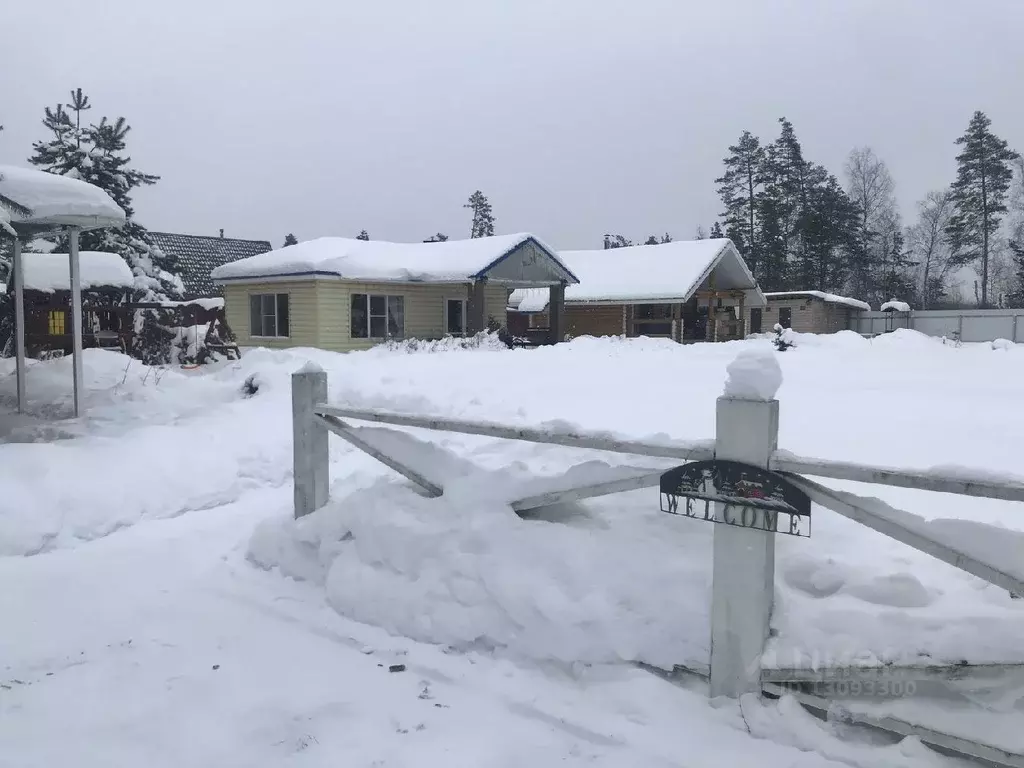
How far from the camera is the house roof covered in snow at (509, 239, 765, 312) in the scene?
29.2 m

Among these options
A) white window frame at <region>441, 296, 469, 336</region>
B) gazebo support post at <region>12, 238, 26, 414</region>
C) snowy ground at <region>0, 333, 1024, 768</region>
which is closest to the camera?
snowy ground at <region>0, 333, 1024, 768</region>

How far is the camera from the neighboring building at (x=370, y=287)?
21.2 meters

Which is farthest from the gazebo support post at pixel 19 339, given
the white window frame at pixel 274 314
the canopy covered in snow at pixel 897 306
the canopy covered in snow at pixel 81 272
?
the canopy covered in snow at pixel 897 306

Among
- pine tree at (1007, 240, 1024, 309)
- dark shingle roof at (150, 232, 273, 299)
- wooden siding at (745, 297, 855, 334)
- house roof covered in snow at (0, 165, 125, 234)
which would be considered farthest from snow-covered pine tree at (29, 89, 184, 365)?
pine tree at (1007, 240, 1024, 309)

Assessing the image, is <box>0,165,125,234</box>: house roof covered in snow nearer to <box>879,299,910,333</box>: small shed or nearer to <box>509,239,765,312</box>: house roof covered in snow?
<box>509,239,765,312</box>: house roof covered in snow

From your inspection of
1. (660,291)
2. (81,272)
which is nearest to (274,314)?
(81,272)

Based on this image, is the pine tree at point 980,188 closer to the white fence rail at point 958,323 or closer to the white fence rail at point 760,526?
the white fence rail at point 958,323

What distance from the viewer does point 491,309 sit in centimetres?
2547

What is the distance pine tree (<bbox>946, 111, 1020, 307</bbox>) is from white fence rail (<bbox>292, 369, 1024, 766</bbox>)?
2222 inches

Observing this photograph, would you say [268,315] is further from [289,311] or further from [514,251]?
[514,251]

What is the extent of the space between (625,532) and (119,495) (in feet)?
16.0

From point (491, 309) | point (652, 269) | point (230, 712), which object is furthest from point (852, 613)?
point (652, 269)

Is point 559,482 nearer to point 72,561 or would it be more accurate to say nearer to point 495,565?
point 495,565

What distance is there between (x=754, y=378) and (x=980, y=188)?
198ft
